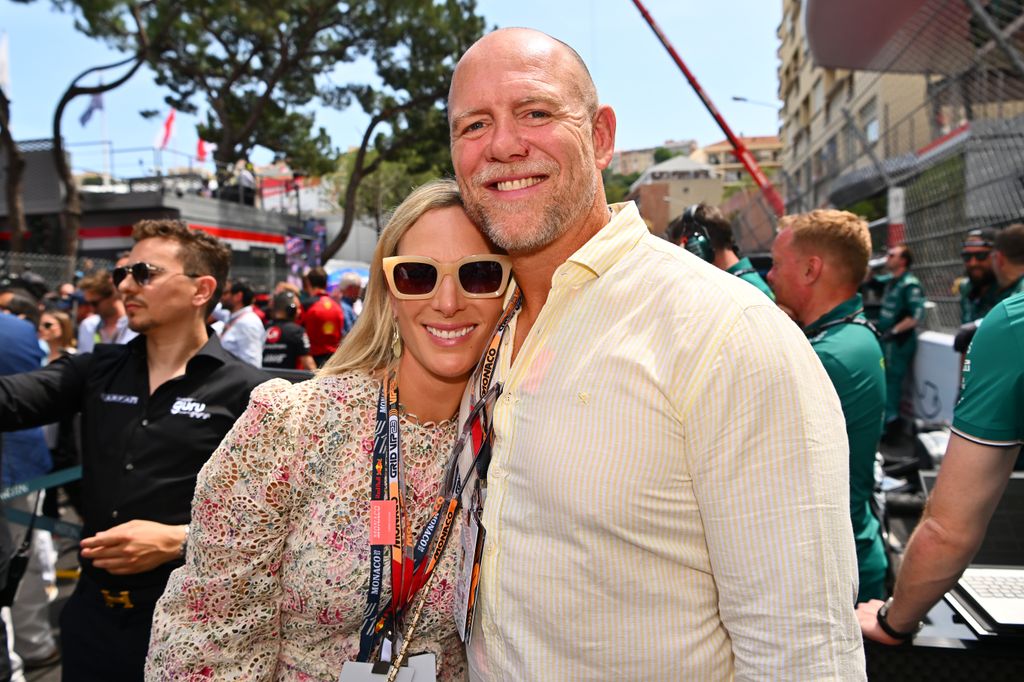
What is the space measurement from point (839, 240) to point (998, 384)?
5.69ft

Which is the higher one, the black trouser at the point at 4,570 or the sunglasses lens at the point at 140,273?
the sunglasses lens at the point at 140,273

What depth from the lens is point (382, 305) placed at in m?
1.98

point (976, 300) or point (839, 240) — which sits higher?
point (839, 240)

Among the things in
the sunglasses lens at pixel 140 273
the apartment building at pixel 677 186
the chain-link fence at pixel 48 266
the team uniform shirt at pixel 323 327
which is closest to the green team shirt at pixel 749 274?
the sunglasses lens at pixel 140 273

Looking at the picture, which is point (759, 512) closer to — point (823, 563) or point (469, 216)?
point (823, 563)

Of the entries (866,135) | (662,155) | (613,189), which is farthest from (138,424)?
(662,155)

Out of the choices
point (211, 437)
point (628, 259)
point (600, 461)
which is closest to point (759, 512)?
point (600, 461)

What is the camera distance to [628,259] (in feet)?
4.84

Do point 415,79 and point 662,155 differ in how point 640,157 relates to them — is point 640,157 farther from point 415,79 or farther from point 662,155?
point 415,79

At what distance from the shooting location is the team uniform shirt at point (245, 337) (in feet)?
21.0

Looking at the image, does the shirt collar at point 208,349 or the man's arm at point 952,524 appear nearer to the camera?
the man's arm at point 952,524

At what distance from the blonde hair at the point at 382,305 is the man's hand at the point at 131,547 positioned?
0.95 metres

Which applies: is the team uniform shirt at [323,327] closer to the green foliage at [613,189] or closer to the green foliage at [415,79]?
the green foliage at [613,189]

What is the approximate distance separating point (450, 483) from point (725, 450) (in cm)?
75
